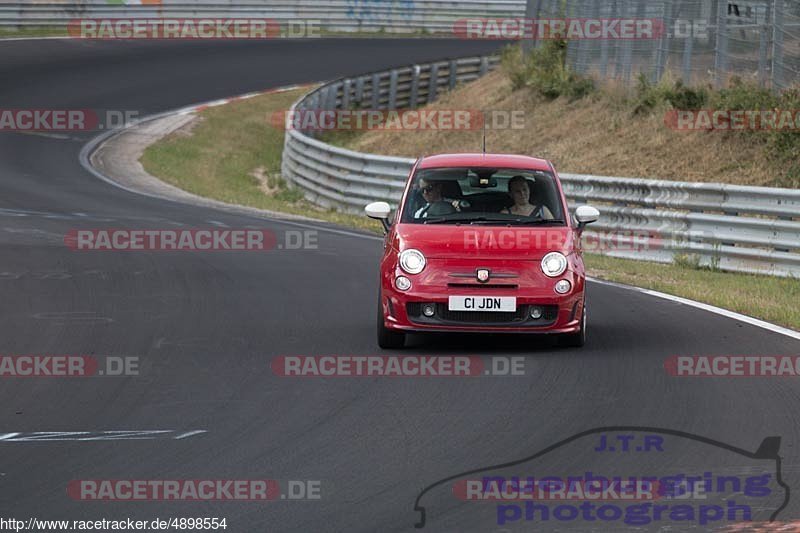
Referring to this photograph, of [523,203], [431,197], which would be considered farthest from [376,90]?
[523,203]

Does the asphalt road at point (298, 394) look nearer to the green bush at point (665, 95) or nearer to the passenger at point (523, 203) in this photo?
the passenger at point (523, 203)

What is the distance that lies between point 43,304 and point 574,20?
19.4 m

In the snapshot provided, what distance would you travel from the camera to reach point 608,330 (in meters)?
12.1

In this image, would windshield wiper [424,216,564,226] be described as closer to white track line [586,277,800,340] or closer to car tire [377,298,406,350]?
car tire [377,298,406,350]

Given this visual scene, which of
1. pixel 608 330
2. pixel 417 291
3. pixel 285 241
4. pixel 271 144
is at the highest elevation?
pixel 417 291

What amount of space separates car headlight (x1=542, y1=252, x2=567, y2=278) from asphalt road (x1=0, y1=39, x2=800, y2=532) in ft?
2.05

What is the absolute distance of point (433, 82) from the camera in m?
38.4

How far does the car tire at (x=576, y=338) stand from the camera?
11.0m

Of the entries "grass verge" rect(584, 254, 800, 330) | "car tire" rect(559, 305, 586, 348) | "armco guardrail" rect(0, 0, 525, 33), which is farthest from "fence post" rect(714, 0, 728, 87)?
"armco guardrail" rect(0, 0, 525, 33)

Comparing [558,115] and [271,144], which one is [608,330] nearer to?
[558,115]

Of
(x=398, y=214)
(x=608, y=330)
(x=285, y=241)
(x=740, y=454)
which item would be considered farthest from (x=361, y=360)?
(x=285, y=241)

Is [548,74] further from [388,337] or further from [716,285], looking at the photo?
[388,337]

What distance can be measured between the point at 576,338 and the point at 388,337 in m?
1.45

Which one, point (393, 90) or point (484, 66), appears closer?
point (393, 90)
